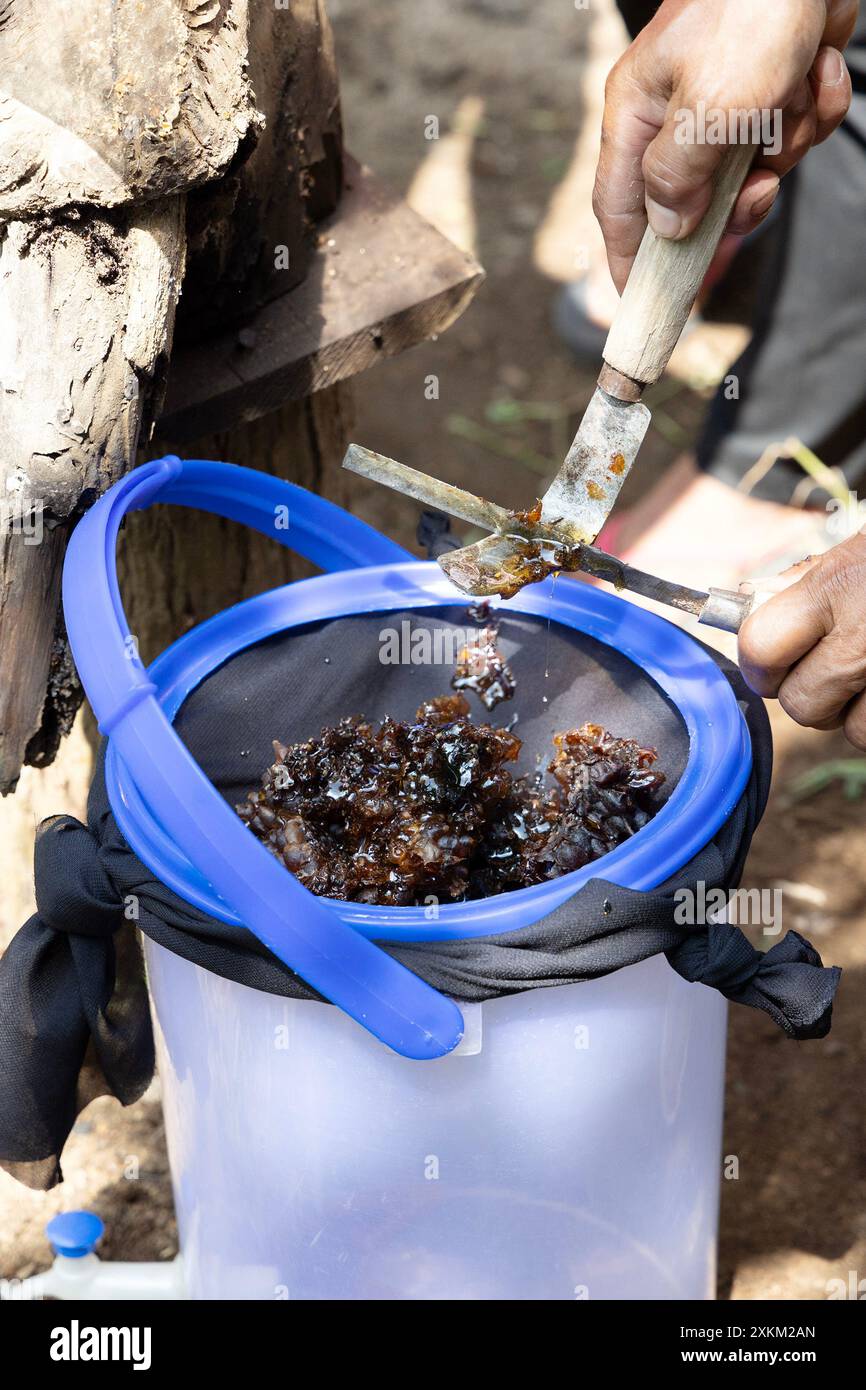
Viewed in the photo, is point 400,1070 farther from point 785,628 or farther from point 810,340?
point 810,340

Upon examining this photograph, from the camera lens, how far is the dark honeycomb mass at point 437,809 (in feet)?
4.05

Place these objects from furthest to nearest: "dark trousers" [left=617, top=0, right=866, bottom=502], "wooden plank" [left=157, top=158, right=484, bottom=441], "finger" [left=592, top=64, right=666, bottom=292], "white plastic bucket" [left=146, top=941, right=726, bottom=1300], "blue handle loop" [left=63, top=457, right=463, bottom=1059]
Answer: "dark trousers" [left=617, top=0, right=866, bottom=502] → "wooden plank" [left=157, top=158, right=484, bottom=441] → "finger" [left=592, top=64, right=666, bottom=292] → "white plastic bucket" [left=146, top=941, right=726, bottom=1300] → "blue handle loop" [left=63, top=457, right=463, bottom=1059]

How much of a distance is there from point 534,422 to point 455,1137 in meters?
2.22

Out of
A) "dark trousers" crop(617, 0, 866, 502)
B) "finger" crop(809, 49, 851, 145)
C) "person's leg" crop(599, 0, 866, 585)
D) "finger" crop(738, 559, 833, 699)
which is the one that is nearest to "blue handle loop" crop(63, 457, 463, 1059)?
"finger" crop(738, 559, 833, 699)

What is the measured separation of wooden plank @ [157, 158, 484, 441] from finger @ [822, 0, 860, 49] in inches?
19.3

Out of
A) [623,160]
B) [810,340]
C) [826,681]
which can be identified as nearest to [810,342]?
[810,340]

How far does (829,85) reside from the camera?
1417 mm

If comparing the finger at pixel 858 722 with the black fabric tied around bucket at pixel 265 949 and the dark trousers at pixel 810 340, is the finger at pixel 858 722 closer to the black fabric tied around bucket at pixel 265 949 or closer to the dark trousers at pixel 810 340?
the black fabric tied around bucket at pixel 265 949

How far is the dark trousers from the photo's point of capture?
7.91ft

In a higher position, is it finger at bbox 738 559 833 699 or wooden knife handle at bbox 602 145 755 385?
wooden knife handle at bbox 602 145 755 385

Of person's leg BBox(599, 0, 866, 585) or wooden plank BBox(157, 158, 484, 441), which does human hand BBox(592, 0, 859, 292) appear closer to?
wooden plank BBox(157, 158, 484, 441)

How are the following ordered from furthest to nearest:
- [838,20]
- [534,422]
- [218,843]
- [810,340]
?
[534,422]
[810,340]
[838,20]
[218,843]

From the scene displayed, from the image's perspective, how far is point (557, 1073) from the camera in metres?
1.18
